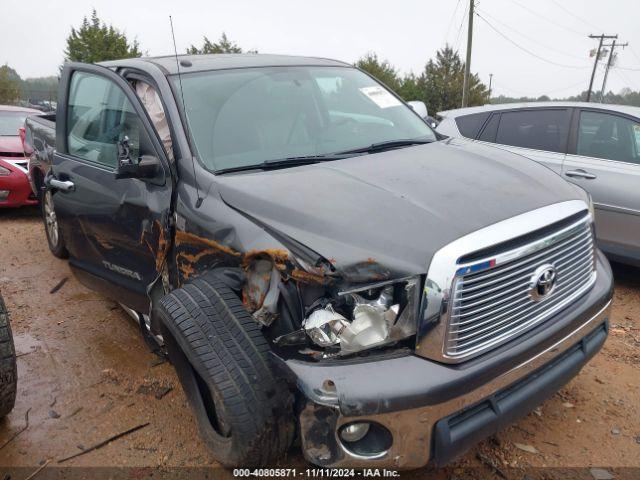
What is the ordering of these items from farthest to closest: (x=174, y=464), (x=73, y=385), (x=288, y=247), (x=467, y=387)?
(x=73, y=385) → (x=174, y=464) → (x=288, y=247) → (x=467, y=387)

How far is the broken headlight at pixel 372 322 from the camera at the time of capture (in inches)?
77.1

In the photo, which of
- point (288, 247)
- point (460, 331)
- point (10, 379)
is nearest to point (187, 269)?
point (288, 247)

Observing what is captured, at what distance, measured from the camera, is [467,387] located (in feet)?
6.31

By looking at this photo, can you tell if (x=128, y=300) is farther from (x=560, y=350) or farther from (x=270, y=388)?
(x=560, y=350)

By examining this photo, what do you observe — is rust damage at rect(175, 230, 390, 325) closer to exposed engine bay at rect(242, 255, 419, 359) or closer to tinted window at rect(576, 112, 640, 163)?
exposed engine bay at rect(242, 255, 419, 359)

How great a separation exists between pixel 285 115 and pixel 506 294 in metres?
1.67

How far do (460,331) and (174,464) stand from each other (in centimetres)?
151

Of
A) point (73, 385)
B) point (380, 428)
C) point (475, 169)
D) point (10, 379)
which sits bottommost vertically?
point (73, 385)

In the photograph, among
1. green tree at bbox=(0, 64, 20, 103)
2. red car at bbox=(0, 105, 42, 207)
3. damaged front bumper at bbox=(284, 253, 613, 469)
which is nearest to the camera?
damaged front bumper at bbox=(284, 253, 613, 469)

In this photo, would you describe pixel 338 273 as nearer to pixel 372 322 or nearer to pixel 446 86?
pixel 372 322

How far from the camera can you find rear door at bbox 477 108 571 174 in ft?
16.5

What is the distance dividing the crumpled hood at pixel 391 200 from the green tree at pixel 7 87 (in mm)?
41397

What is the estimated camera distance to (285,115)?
310 cm

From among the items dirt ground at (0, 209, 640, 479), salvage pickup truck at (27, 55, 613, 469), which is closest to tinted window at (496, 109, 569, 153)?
dirt ground at (0, 209, 640, 479)
